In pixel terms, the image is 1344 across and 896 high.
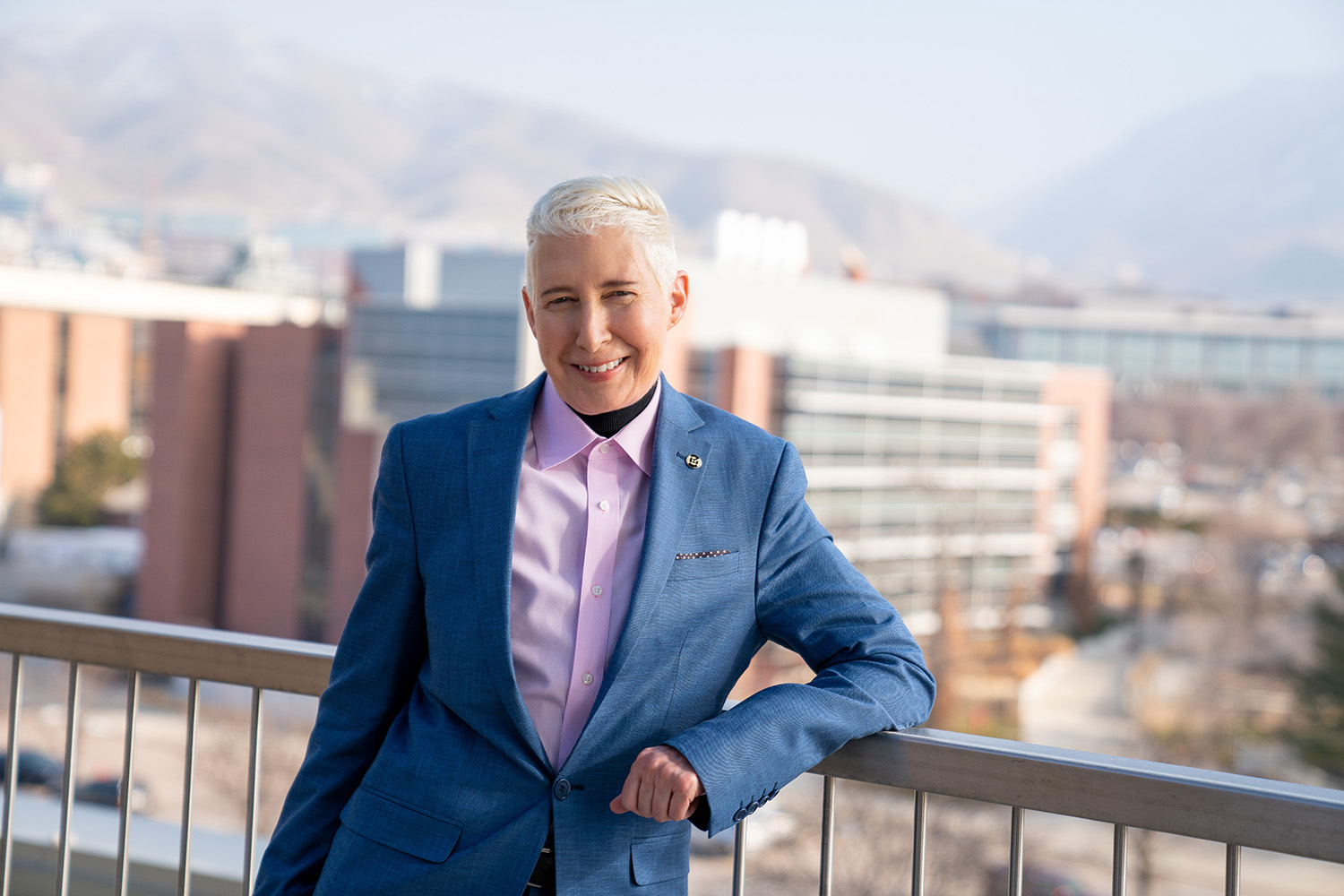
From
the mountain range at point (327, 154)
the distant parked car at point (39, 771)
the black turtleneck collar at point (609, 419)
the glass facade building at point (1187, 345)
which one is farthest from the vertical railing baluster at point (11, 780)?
the mountain range at point (327, 154)

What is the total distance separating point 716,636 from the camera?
1.36 m

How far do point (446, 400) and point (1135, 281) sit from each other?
293 ft

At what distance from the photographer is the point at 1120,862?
4.67 ft

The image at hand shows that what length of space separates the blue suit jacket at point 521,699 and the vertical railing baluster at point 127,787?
0.58 metres

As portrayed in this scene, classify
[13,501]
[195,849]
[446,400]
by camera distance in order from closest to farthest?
[195,849] → [446,400] → [13,501]

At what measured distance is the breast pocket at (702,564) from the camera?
133 centimetres

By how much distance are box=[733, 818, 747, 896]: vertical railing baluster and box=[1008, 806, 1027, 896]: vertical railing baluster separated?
1.06 ft

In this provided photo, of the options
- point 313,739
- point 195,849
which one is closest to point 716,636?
point 313,739

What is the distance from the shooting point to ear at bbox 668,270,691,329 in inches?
54.2

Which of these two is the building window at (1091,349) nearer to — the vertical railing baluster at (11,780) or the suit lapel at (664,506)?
the vertical railing baluster at (11,780)

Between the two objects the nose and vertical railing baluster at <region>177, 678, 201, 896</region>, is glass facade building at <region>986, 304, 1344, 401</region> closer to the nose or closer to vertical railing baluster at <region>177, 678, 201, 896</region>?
vertical railing baluster at <region>177, 678, 201, 896</region>

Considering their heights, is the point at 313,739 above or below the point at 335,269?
below

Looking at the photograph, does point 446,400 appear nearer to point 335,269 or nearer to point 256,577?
point 256,577

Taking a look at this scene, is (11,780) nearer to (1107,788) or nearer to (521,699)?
(521,699)
